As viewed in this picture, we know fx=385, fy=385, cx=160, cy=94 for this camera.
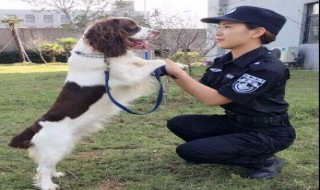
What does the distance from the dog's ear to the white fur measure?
59mm

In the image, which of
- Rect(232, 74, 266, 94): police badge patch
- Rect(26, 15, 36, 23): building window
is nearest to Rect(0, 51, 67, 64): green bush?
Rect(232, 74, 266, 94): police badge patch

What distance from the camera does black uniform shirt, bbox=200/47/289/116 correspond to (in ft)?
9.20

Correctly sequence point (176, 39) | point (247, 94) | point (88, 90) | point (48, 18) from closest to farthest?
point (247, 94) < point (88, 90) < point (176, 39) < point (48, 18)

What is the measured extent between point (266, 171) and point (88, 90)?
1566mm

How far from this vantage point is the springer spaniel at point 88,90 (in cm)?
296

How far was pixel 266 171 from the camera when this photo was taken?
10.2 ft

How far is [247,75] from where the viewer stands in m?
2.87

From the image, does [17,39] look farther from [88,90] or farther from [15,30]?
[88,90]

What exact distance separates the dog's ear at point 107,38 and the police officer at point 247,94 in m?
0.46

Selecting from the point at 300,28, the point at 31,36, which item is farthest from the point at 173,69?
the point at 31,36

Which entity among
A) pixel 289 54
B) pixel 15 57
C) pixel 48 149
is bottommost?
pixel 15 57

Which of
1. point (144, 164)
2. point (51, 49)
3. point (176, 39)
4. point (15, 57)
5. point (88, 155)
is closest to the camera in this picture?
point (144, 164)

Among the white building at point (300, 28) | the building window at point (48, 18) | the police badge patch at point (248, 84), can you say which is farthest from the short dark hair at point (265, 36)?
the building window at point (48, 18)

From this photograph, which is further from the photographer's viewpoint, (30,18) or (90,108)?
(30,18)
